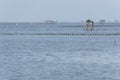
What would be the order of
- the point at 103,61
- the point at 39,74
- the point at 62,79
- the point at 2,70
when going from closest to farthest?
the point at 62,79 < the point at 39,74 < the point at 2,70 < the point at 103,61

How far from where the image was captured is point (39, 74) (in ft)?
133

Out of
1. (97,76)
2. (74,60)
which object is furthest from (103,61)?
(97,76)

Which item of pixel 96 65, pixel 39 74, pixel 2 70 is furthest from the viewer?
pixel 96 65

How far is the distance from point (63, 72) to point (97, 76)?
3.68 metres

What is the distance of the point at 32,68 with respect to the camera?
4488 cm

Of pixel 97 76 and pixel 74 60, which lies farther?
pixel 74 60

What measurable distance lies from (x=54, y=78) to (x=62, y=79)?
80 cm

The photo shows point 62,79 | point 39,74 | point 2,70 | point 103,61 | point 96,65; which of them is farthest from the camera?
point 103,61

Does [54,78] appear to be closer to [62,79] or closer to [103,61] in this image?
[62,79]

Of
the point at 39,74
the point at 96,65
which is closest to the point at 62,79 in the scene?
the point at 39,74

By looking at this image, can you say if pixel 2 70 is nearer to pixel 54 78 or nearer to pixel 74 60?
pixel 54 78

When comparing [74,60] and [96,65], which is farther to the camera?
[74,60]

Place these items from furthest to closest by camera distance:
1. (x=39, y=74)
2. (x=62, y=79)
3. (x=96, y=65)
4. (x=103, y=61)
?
(x=103, y=61), (x=96, y=65), (x=39, y=74), (x=62, y=79)

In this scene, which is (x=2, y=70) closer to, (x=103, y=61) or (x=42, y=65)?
(x=42, y=65)
